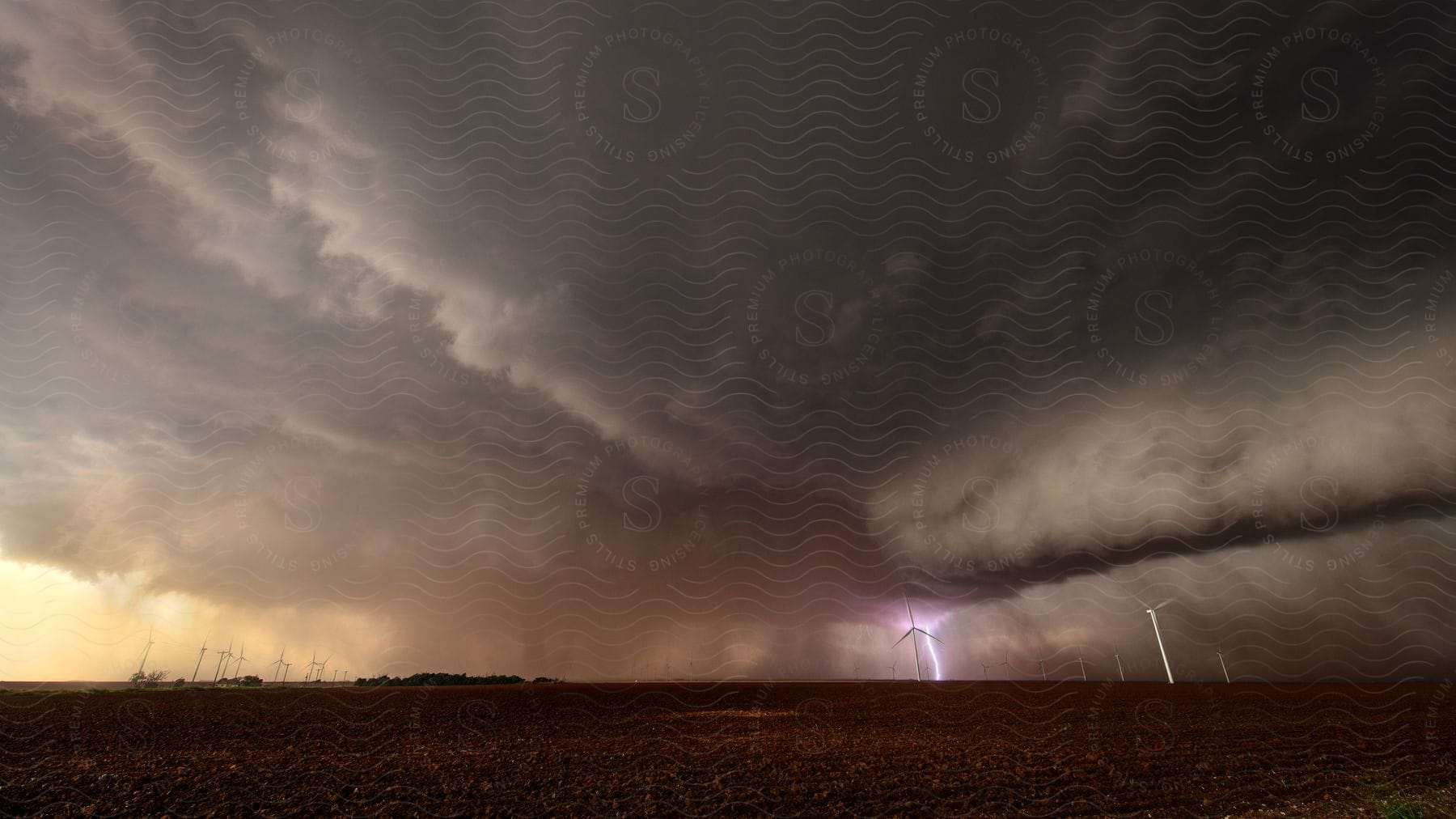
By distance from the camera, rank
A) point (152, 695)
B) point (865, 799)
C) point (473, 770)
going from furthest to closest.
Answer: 1. point (152, 695)
2. point (473, 770)
3. point (865, 799)

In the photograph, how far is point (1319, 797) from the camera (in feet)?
49.7

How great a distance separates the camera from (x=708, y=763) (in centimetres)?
1917

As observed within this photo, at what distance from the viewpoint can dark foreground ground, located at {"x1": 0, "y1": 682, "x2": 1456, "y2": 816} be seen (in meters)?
14.2

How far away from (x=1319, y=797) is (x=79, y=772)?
3619cm

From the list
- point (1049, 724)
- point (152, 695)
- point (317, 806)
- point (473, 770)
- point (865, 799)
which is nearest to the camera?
point (317, 806)

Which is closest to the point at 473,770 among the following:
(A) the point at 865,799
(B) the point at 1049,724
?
(A) the point at 865,799

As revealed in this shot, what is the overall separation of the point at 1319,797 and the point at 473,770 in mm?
25227

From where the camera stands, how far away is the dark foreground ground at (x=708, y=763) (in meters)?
14.2

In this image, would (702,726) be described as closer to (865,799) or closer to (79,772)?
(865,799)

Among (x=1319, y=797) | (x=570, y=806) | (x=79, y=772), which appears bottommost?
(x=1319, y=797)

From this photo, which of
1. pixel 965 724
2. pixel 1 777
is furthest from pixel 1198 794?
pixel 1 777

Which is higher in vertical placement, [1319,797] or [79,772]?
[79,772]

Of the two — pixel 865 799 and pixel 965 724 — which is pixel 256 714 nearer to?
pixel 865 799

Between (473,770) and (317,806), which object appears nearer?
(317,806)
